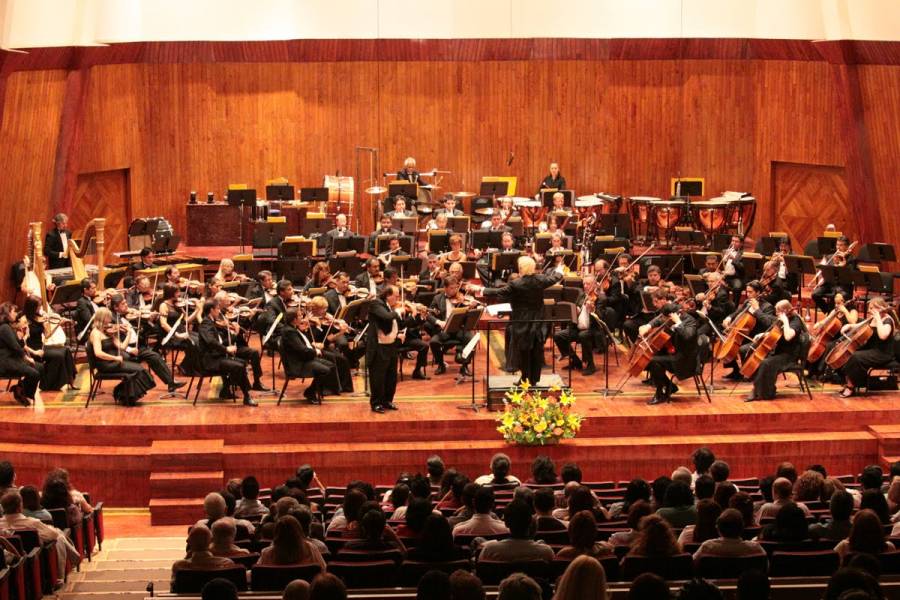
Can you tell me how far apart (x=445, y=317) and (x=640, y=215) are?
22.9ft

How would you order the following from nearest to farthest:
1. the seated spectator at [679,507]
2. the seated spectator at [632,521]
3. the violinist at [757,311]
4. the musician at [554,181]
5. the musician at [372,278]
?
the seated spectator at [632,521], the seated spectator at [679,507], the violinist at [757,311], the musician at [372,278], the musician at [554,181]

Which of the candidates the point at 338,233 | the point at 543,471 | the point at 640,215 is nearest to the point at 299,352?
the point at 543,471

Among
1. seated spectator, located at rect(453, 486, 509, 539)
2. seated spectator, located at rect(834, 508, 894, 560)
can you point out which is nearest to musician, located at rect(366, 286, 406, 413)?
seated spectator, located at rect(453, 486, 509, 539)

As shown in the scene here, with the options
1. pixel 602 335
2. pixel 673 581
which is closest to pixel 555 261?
pixel 602 335

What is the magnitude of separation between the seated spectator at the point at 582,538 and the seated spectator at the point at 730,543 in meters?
0.55

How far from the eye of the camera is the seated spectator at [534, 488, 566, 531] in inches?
340

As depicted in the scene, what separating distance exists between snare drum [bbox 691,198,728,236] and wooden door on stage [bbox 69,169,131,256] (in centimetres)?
884

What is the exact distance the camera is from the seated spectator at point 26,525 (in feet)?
30.2

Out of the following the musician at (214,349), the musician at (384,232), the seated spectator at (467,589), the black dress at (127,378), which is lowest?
the seated spectator at (467,589)

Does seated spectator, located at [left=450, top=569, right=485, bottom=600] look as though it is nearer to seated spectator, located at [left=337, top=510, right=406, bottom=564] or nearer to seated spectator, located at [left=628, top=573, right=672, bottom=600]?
seated spectator, located at [left=628, top=573, right=672, bottom=600]

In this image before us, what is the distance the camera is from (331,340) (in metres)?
14.2

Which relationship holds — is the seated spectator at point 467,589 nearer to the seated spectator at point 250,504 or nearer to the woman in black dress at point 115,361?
the seated spectator at point 250,504

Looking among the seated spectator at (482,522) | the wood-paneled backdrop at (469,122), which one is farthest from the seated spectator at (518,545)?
the wood-paneled backdrop at (469,122)

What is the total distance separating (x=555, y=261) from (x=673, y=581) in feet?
30.2
